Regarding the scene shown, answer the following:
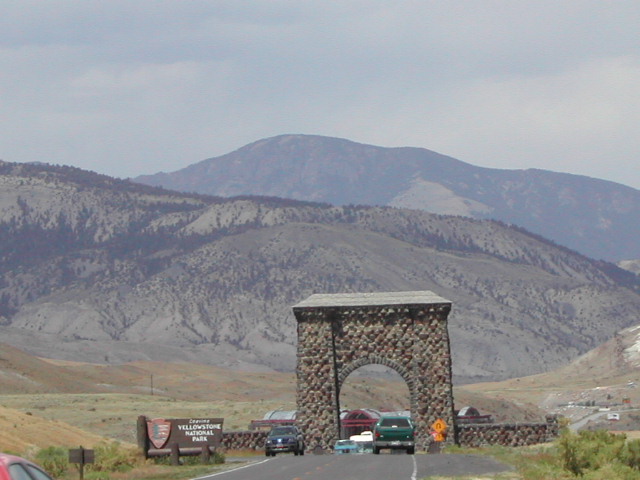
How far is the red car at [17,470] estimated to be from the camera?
49.6 ft

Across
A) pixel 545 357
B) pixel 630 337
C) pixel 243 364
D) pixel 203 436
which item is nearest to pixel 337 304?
pixel 203 436

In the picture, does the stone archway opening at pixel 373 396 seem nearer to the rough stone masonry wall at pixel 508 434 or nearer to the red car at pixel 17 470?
the rough stone masonry wall at pixel 508 434

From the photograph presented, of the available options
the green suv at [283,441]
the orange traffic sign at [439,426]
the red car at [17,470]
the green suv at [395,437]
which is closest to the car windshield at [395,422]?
the green suv at [395,437]

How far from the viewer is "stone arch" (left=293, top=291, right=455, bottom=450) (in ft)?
180

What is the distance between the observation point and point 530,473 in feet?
102

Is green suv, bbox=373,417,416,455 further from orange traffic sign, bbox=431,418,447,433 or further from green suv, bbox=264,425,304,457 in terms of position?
orange traffic sign, bbox=431,418,447,433

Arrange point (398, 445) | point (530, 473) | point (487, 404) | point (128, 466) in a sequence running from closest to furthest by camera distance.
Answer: point (530, 473) → point (128, 466) → point (398, 445) → point (487, 404)

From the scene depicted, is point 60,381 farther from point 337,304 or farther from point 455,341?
point 455,341

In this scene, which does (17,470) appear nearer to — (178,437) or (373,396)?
(178,437)

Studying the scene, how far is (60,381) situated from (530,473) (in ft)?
303

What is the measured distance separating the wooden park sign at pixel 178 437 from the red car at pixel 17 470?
2330 centimetres

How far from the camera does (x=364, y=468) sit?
3562 centimetres

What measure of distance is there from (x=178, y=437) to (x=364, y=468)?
7.44 meters

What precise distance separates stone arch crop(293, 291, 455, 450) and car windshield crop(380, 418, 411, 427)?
19.8 ft
